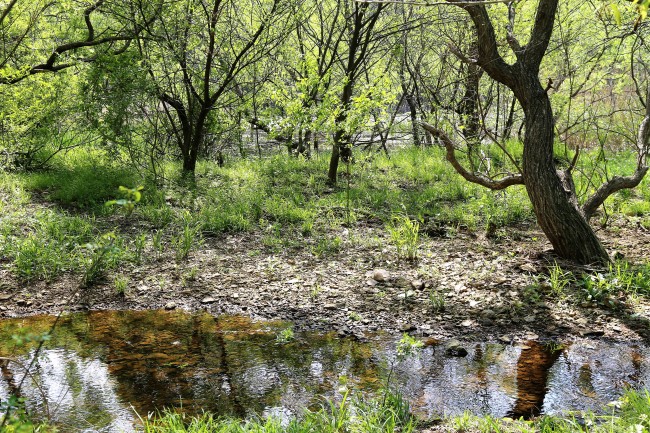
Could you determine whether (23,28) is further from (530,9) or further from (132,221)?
(530,9)

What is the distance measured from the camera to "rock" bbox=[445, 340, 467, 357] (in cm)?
464

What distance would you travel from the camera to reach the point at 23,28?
9.27m

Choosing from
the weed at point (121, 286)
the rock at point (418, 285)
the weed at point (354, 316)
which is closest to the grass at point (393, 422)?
the weed at point (354, 316)

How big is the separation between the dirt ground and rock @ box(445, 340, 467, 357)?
18 centimetres

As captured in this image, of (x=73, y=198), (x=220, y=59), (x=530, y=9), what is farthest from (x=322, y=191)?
(x=530, y=9)

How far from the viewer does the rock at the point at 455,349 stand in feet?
15.2

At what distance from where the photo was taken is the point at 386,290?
5.93 meters

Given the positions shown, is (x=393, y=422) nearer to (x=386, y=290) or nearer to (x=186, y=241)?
(x=386, y=290)

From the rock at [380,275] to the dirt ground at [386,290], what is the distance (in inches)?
0.5

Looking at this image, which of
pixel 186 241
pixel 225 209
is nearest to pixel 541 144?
pixel 186 241

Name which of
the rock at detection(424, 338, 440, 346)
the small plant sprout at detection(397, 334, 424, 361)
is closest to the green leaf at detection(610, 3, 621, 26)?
the small plant sprout at detection(397, 334, 424, 361)

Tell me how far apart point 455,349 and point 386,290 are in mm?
1359

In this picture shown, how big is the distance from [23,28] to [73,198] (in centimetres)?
327

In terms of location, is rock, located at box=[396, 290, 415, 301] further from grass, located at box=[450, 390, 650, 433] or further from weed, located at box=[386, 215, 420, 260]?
grass, located at box=[450, 390, 650, 433]
